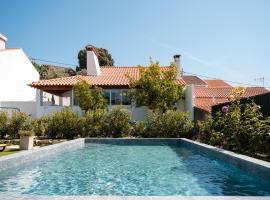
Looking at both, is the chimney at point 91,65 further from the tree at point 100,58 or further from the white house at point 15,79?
the tree at point 100,58

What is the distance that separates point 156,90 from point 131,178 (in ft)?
65.5

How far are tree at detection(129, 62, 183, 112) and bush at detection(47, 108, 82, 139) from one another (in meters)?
7.58

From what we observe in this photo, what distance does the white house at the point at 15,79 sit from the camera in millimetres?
34344

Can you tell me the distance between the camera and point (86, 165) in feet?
42.9

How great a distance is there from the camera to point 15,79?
122ft

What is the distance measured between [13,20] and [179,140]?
15.5 metres

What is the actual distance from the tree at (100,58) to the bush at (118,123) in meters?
49.2

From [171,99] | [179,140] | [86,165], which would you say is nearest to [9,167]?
[86,165]

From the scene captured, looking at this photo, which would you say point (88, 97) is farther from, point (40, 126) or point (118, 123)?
point (118, 123)

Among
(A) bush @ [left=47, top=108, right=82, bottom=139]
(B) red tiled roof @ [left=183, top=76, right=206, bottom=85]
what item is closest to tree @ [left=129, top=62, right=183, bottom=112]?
(A) bush @ [left=47, top=108, right=82, bottom=139]

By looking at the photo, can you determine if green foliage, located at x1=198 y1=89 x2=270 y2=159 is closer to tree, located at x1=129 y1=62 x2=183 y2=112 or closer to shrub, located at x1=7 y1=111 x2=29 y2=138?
tree, located at x1=129 y1=62 x2=183 y2=112

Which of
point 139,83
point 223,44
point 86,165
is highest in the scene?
point 223,44

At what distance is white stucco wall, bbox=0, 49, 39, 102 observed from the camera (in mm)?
35094

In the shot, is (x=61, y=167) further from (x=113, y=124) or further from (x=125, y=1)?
(x=125, y=1)
